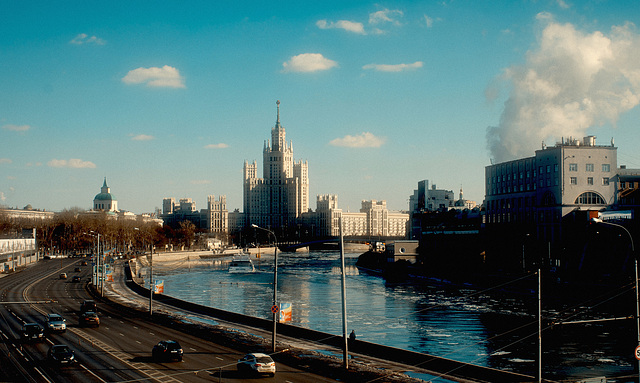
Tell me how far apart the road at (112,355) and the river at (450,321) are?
51.2 ft

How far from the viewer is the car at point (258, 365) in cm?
3111

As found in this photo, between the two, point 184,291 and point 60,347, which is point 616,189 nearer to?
point 184,291

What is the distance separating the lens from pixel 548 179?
333 ft

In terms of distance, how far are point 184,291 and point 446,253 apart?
6004 cm

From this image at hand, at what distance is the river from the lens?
141 ft

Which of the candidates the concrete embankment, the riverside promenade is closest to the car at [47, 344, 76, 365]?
the riverside promenade

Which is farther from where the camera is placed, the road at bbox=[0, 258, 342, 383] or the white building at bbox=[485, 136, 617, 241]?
the white building at bbox=[485, 136, 617, 241]

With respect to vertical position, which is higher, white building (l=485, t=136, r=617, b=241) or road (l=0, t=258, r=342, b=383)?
white building (l=485, t=136, r=617, b=241)

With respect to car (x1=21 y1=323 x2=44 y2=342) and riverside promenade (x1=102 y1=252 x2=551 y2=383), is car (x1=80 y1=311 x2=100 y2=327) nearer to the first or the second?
car (x1=21 y1=323 x2=44 y2=342)

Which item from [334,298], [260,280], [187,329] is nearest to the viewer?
[187,329]

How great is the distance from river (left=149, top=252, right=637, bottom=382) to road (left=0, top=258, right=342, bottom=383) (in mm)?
15616

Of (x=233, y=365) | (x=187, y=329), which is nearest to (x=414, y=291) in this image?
(x=187, y=329)

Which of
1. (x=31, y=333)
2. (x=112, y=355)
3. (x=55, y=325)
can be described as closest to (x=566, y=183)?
(x=55, y=325)

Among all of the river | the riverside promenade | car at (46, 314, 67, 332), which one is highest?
car at (46, 314, 67, 332)
